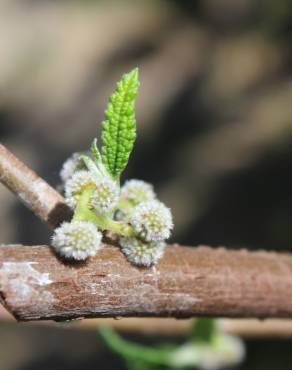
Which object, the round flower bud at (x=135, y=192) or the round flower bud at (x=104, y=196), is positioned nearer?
the round flower bud at (x=104, y=196)

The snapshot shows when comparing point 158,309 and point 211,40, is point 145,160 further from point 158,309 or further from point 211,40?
point 158,309

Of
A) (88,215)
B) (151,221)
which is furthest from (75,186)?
(151,221)

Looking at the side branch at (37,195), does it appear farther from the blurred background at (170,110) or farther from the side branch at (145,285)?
the blurred background at (170,110)

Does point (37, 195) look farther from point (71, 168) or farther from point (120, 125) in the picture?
point (120, 125)

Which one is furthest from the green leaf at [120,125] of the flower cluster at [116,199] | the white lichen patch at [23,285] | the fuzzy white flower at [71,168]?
the white lichen patch at [23,285]

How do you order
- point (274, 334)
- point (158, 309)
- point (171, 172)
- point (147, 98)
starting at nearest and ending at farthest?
point (158, 309), point (274, 334), point (171, 172), point (147, 98)

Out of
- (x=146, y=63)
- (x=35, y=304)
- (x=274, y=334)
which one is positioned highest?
(x=146, y=63)

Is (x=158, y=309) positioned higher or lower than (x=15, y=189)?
lower

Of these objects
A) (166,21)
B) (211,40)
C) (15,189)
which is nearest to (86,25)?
(166,21)
